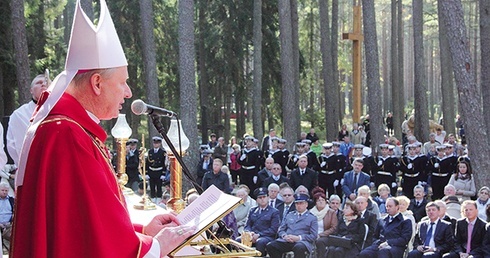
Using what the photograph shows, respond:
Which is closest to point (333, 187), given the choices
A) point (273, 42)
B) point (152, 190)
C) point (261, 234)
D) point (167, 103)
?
point (152, 190)

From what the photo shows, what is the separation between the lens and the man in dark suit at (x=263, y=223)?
10773 mm

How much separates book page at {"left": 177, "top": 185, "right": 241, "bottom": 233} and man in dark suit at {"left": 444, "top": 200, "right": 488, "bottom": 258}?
672 cm

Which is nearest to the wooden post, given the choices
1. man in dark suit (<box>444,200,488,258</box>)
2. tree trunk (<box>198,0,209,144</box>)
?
tree trunk (<box>198,0,209,144</box>)

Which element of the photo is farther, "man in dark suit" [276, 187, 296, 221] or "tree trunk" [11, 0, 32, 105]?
"tree trunk" [11, 0, 32, 105]

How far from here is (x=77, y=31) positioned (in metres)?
2.91

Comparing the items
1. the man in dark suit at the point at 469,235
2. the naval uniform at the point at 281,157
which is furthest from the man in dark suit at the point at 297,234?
the naval uniform at the point at 281,157

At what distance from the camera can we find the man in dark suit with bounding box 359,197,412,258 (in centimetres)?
1022

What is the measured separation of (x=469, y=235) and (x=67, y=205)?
26.1 ft

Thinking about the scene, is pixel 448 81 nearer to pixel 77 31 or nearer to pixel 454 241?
pixel 454 241

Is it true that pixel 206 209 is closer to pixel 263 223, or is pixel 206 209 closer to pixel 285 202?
pixel 263 223

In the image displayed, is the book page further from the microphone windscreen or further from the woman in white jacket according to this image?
the woman in white jacket

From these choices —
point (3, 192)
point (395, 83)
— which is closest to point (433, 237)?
point (3, 192)

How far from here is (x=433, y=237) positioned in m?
9.87

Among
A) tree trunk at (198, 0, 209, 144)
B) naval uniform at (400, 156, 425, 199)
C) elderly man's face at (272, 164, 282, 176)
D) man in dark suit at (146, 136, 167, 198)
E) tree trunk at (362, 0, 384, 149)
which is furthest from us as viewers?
tree trunk at (198, 0, 209, 144)
